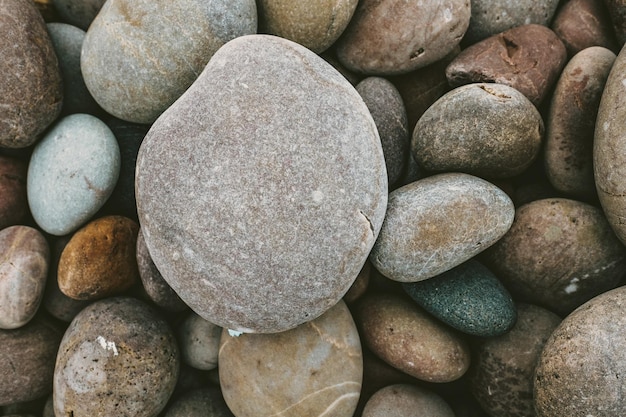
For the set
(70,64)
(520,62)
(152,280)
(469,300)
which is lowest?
(152,280)

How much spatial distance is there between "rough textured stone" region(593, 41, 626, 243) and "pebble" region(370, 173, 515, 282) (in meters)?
0.34

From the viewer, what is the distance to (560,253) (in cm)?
196

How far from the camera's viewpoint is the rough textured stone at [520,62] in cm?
210

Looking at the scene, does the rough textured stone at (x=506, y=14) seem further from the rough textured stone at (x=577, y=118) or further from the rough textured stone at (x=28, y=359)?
the rough textured stone at (x=28, y=359)

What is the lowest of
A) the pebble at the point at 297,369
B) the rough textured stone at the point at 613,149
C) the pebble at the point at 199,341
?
the pebble at the point at 199,341

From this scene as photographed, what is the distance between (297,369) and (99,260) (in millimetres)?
920

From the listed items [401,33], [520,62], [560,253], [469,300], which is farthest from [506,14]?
[469,300]

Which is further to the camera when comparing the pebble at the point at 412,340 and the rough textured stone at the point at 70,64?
the rough textured stone at the point at 70,64

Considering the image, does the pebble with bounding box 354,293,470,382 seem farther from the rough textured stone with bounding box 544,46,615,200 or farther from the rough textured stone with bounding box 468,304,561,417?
the rough textured stone with bounding box 544,46,615,200

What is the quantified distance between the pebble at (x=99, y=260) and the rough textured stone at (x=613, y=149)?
188 cm

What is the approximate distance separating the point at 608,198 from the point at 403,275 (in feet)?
2.62

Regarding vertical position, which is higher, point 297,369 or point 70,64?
point 70,64

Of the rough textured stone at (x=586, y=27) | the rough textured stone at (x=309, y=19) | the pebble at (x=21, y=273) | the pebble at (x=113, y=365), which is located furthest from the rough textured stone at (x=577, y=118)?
the pebble at (x=21, y=273)

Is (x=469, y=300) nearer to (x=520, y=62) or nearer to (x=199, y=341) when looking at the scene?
(x=520, y=62)
